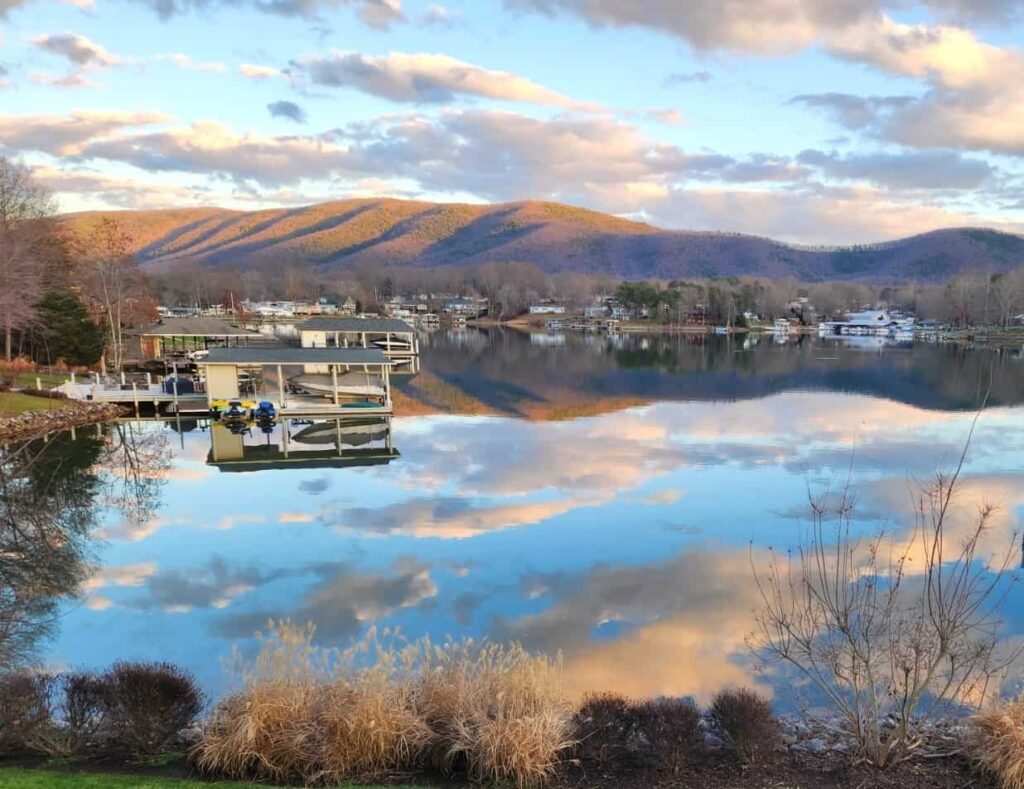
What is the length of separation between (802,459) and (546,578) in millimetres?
14180

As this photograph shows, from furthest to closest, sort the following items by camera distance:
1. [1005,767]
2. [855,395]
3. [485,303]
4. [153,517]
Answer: [485,303] < [855,395] < [153,517] < [1005,767]

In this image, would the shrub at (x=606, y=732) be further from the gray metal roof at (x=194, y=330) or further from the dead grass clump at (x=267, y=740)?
the gray metal roof at (x=194, y=330)

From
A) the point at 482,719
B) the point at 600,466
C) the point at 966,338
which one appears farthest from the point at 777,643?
the point at 966,338

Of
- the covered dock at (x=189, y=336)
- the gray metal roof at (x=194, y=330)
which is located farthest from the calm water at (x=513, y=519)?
the covered dock at (x=189, y=336)

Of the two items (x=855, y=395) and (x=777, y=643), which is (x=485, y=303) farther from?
(x=777, y=643)

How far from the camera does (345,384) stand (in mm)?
36750

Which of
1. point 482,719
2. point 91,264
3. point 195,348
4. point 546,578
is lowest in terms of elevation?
point 546,578

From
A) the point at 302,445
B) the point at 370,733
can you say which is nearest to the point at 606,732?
the point at 370,733

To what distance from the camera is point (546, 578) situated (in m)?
12.8

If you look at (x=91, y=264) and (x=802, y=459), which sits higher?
(x=91, y=264)

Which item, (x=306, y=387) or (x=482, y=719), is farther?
(x=306, y=387)

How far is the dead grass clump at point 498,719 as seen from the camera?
246 inches

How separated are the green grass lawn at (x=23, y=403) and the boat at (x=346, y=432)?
10.0 m

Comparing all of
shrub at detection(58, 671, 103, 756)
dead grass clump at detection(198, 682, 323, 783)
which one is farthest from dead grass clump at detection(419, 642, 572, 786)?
shrub at detection(58, 671, 103, 756)
